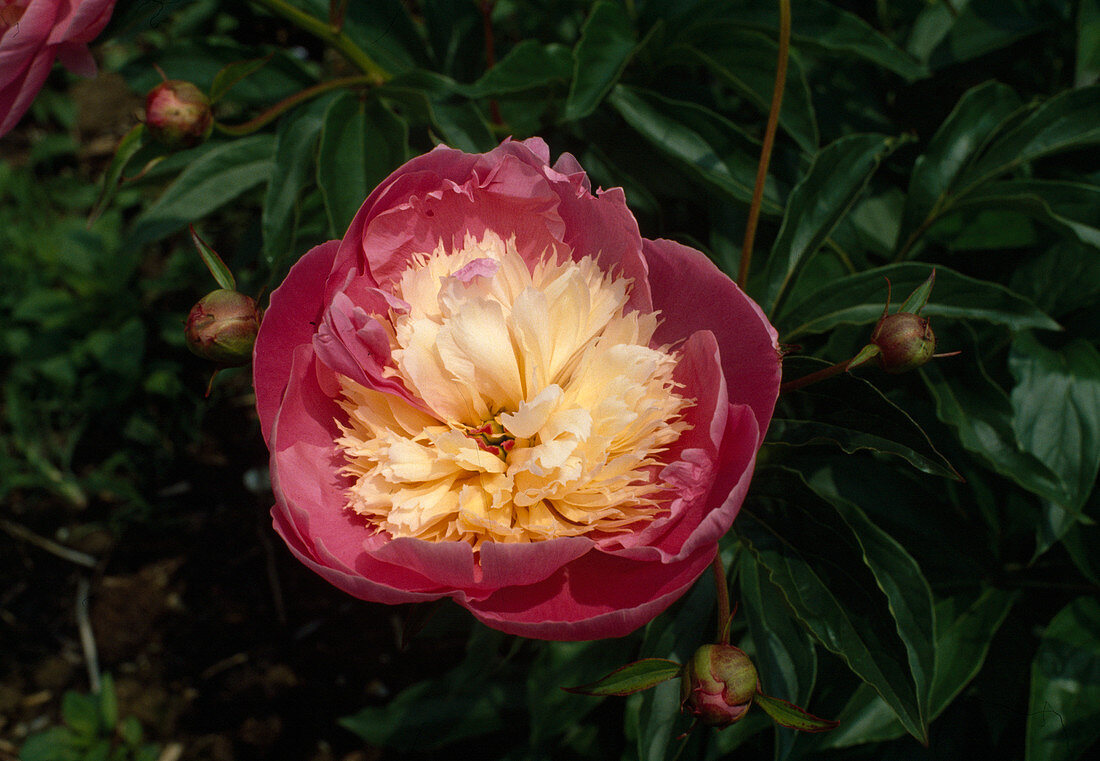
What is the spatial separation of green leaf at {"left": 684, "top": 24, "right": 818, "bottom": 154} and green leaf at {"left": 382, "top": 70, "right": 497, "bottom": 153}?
1.19 feet

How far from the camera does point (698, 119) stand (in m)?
1.15

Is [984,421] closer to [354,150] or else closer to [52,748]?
[354,150]

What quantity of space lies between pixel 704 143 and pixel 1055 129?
476mm

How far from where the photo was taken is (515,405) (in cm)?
86

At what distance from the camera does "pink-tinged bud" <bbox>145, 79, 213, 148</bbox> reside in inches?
38.0

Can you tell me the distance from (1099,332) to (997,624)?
0.45 metres

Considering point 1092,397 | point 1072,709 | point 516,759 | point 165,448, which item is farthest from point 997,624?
point 165,448

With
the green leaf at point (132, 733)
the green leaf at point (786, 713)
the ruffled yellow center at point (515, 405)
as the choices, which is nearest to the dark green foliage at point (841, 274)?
the green leaf at point (786, 713)

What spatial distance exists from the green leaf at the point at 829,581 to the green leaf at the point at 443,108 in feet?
1.93

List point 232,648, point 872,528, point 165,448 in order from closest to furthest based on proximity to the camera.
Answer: point 872,528 → point 232,648 → point 165,448

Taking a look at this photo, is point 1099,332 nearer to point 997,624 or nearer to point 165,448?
point 997,624

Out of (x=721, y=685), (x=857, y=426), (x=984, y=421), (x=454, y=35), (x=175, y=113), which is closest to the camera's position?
(x=721, y=685)

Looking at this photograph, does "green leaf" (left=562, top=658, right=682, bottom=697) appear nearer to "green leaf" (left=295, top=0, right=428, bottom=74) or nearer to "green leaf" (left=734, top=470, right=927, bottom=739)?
"green leaf" (left=734, top=470, right=927, bottom=739)

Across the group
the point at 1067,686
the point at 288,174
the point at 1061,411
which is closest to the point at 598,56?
the point at 288,174
